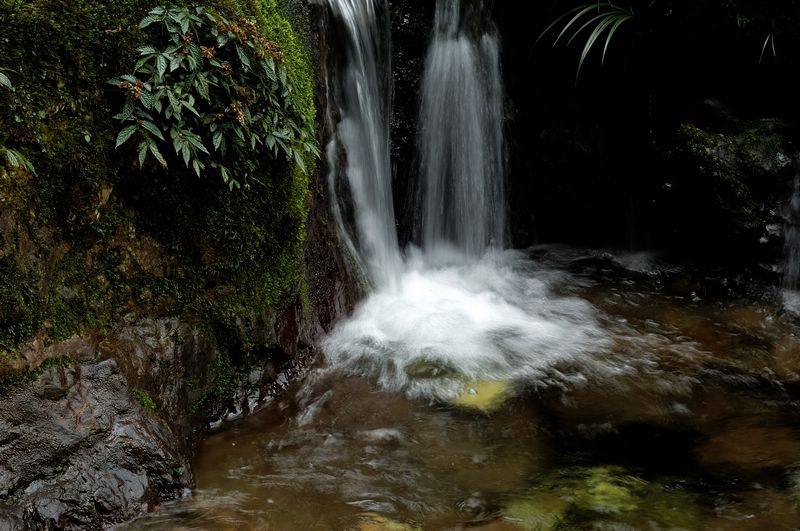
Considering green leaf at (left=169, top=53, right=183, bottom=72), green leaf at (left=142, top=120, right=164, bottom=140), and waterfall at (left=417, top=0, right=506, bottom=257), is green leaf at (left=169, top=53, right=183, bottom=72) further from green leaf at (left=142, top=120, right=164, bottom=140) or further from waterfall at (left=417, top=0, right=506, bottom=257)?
waterfall at (left=417, top=0, right=506, bottom=257)

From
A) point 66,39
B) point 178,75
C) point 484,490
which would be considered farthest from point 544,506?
point 66,39

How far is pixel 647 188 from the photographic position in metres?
5.57

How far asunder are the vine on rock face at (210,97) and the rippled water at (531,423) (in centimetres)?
137

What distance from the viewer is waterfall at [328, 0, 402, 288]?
459cm

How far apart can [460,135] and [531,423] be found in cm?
336

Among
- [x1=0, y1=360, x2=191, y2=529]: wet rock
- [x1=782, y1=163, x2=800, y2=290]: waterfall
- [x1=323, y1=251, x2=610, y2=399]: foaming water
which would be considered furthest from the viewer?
[x1=782, y1=163, x2=800, y2=290]: waterfall

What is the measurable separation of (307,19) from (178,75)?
4.98 feet

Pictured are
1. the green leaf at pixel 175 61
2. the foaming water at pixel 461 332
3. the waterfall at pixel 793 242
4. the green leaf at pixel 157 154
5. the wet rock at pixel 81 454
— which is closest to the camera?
the wet rock at pixel 81 454

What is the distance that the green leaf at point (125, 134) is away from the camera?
2568 millimetres

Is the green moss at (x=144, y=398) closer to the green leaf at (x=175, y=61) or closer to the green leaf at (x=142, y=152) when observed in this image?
the green leaf at (x=142, y=152)

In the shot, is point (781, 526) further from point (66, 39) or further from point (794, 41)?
point (794, 41)

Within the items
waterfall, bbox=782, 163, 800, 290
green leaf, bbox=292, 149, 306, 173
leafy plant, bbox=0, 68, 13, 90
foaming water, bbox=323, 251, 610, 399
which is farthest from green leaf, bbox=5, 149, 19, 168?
waterfall, bbox=782, 163, 800, 290

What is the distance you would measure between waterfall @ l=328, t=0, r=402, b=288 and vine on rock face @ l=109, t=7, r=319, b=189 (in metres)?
1.21

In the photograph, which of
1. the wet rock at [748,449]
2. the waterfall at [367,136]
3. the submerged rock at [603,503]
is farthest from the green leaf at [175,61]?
the wet rock at [748,449]
